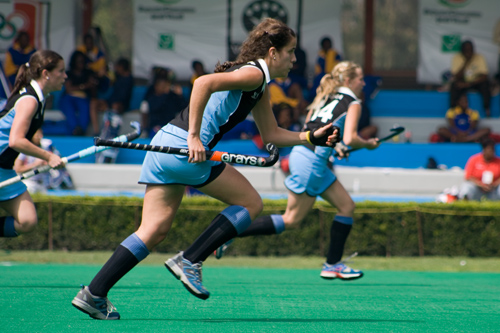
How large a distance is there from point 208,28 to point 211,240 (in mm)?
10316

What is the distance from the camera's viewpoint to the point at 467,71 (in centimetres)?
1340

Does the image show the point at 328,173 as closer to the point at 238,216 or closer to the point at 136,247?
the point at 238,216

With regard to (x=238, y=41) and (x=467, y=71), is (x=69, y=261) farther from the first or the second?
(x=467, y=71)

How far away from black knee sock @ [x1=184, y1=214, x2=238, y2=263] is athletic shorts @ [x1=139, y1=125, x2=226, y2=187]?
0.84ft

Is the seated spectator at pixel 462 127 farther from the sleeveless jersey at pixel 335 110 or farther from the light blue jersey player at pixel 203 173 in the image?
the light blue jersey player at pixel 203 173

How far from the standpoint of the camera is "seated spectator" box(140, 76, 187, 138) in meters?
12.3

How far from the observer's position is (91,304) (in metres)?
4.06

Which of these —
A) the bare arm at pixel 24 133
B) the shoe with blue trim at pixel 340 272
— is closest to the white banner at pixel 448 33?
the shoe with blue trim at pixel 340 272

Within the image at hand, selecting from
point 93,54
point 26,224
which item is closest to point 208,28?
point 93,54

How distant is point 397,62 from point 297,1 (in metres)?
7.78

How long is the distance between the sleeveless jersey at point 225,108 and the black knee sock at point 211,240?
46 cm

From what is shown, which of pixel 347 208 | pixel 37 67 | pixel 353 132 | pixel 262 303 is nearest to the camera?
pixel 262 303

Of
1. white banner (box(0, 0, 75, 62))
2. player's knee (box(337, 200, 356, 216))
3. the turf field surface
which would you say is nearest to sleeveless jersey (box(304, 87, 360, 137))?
player's knee (box(337, 200, 356, 216))

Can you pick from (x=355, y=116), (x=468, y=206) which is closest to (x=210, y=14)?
(x=468, y=206)
